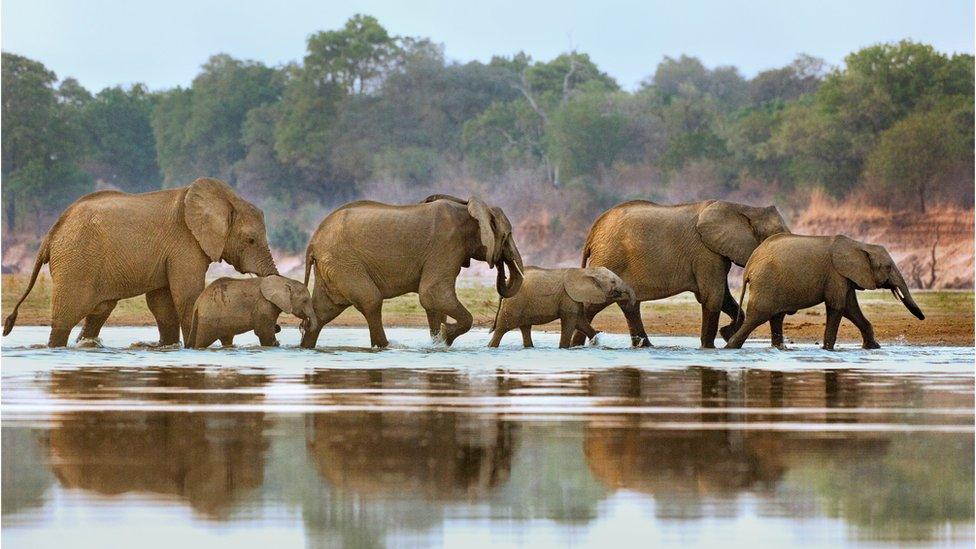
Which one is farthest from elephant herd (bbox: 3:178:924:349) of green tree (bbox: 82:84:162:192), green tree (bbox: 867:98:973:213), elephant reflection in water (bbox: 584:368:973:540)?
green tree (bbox: 82:84:162:192)

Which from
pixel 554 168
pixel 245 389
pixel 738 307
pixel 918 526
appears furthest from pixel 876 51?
pixel 918 526

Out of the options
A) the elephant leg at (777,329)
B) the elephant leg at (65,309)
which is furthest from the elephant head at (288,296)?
the elephant leg at (777,329)

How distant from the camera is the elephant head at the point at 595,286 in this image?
17.1 metres

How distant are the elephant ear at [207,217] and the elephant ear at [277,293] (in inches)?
22.2

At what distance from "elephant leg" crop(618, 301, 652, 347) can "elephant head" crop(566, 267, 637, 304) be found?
23cm

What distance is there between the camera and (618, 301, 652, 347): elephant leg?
58.2ft

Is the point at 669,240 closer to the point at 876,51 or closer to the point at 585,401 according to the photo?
the point at 585,401

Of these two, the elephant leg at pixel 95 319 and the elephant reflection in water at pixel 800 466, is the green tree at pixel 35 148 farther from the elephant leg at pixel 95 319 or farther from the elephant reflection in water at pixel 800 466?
the elephant reflection in water at pixel 800 466

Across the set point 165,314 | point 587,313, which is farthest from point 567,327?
point 165,314

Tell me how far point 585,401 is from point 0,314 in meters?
19.3

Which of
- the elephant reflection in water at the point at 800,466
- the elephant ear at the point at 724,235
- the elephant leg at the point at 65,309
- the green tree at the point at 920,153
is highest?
the green tree at the point at 920,153

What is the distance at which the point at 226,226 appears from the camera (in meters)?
16.3

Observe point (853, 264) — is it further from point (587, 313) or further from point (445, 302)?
point (445, 302)

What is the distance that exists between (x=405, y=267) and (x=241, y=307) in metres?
1.67
